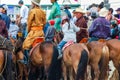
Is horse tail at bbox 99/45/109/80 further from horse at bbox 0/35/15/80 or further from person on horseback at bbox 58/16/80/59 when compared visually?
horse at bbox 0/35/15/80

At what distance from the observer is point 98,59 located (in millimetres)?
13430

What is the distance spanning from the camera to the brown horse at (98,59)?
43.6 ft

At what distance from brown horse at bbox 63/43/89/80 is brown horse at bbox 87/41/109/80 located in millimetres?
624

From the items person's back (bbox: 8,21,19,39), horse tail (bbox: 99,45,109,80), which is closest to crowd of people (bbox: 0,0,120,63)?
horse tail (bbox: 99,45,109,80)

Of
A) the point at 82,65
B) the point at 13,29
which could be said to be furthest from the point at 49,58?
the point at 13,29

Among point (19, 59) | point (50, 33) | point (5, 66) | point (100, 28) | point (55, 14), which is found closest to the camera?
point (5, 66)

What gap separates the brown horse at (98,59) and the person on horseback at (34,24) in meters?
1.74

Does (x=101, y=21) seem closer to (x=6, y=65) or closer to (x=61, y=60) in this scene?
(x=61, y=60)

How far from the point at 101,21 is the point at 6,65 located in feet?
13.9

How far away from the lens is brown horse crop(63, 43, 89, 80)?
1241 cm

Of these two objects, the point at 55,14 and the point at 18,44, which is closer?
the point at 18,44

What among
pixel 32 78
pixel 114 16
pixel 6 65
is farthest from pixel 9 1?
pixel 6 65

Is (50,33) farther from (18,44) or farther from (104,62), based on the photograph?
(104,62)

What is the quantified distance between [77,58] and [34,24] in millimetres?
2150
